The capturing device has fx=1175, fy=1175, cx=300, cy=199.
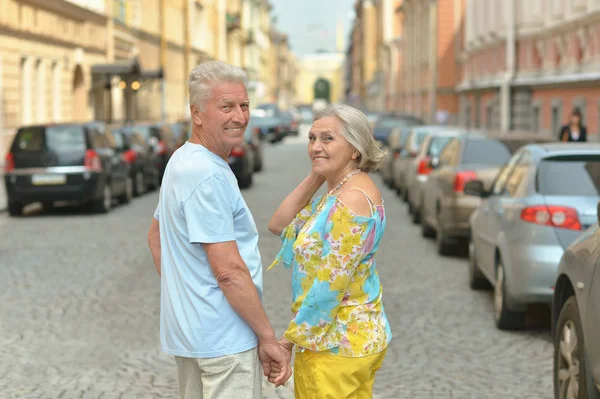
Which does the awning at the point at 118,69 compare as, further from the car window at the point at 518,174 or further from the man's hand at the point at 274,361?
the man's hand at the point at 274,361

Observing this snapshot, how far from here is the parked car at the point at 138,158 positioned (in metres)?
22.8

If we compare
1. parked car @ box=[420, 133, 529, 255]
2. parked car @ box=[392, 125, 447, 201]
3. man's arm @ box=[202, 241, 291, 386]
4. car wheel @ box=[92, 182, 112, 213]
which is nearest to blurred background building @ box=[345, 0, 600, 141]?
parked car @ box=[392, 125, 447, 201]

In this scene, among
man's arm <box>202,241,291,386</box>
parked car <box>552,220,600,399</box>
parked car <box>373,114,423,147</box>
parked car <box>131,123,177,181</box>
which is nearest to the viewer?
man's arm <box>202,241,291,386</box>

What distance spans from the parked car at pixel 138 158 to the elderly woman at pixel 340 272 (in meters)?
17.9

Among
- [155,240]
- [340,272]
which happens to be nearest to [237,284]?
[340,272]

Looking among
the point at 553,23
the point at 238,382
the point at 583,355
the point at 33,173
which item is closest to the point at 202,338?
the point at 238,382

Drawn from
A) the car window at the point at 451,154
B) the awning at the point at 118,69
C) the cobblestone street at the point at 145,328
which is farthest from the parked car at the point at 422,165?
the awning at the point at 118,69

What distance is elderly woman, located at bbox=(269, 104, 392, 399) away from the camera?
371 cm

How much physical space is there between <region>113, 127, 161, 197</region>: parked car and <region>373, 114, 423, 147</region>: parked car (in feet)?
46.8

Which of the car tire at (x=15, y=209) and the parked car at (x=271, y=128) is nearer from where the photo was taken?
the car tire at (x=15, y=209)

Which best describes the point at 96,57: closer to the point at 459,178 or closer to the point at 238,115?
the point at 459,178

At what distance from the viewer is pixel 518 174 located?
920cm

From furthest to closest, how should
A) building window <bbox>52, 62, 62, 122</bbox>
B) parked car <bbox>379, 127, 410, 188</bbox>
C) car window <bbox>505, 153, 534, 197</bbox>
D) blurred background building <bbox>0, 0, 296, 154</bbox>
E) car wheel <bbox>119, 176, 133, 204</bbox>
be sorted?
1. building window <bbox>52, 62, 62, 122</bbox>
2. blurred background building <bbox>0, 0, 296, 154</bbox>
3. parked car <bbox>379, 127, 410, 188</bbox>
4. car wheel <bbox>119, 176, 133, 204</bbox>
5. car window <bbox>505, 153, 534, 197</bbox>

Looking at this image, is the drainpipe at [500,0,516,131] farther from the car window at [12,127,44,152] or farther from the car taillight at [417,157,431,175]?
the car window at [12,127,44,152]
